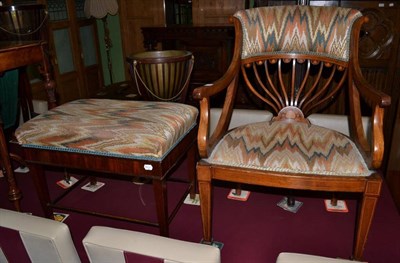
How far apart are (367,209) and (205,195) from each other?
0.57m

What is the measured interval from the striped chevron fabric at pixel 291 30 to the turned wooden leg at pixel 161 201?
28.0 inches

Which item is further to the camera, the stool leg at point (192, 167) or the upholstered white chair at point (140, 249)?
the stool leg at point (192, 167)

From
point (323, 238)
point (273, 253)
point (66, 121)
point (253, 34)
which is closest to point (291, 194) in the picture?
point (323, 238)

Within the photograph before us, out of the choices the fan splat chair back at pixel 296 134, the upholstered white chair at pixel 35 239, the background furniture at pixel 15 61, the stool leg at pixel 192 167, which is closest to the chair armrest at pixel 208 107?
the fan splat chair back at pixel 296 134

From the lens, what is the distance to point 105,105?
5.22ft

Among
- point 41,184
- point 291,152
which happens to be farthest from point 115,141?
point 291,152

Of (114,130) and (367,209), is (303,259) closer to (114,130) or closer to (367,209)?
(367,209)

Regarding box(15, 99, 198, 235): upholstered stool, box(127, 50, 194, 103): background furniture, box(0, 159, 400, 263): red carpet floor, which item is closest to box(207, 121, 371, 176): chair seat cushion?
box(15, 99, 198, 235): upholstered stool

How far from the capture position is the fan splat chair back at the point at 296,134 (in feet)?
3.81

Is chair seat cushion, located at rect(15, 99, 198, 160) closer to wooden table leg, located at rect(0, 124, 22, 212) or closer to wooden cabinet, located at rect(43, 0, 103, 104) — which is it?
wooden table leg, located at rect(0, 124, 22, 212)

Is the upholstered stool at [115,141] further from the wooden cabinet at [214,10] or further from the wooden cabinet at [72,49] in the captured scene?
the wooden cabinet at [214,10]

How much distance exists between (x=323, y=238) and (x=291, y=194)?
314 millimetres

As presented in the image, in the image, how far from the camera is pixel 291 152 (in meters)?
1.22

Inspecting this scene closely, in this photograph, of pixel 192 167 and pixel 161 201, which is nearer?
pixel 161 201
